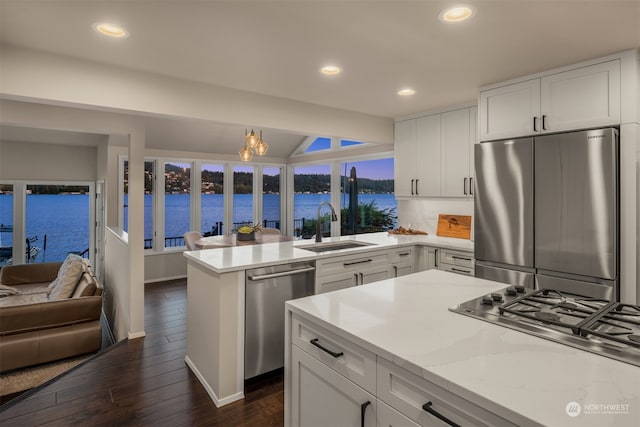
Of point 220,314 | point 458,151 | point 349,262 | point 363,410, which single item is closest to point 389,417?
point 363,410

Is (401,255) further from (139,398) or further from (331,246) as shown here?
(139,398)

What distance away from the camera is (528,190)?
2822 mm

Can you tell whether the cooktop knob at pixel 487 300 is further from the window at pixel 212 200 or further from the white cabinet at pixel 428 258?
the window at pixel 212 200

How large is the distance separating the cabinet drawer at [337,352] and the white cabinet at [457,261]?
7.80 ft

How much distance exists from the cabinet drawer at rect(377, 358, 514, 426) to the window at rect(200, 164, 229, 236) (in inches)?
240

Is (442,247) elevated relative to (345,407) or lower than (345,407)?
elevated

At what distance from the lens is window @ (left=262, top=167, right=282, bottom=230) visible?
291 inches

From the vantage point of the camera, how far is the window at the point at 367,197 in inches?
210

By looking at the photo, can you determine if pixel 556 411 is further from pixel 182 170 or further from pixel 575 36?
pixel 182 170

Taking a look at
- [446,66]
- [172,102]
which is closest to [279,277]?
[172,102]

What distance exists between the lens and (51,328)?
11.4 feet

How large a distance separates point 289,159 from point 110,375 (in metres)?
5.37

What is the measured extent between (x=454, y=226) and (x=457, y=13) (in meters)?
2.74

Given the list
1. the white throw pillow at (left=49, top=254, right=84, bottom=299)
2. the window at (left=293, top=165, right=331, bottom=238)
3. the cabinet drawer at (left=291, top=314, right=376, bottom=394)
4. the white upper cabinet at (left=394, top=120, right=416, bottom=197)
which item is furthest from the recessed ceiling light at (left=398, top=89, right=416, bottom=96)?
the white throw pillow at (left=49, top=254, right=84, bottom=299)
